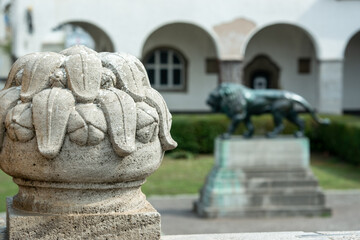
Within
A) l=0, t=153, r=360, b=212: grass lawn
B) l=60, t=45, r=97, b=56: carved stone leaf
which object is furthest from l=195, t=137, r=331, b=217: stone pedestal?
l=60, t=45, r=97, b=56: carved stone leaf

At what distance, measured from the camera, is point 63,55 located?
360 cm

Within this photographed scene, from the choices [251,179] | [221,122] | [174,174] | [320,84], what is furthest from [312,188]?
[320,84]

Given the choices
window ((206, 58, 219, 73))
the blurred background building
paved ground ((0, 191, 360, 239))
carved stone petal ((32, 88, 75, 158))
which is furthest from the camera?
window ((206, 58, 219, 73))

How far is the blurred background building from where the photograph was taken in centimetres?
1828

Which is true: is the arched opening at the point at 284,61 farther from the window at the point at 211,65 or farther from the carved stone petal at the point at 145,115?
the carved stone petal at the point at 145,115

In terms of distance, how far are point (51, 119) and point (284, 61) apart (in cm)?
1964

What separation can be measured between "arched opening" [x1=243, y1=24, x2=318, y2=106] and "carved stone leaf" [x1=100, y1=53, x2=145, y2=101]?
19.0m

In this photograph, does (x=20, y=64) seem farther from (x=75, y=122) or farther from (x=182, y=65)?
(x=182, y=65)

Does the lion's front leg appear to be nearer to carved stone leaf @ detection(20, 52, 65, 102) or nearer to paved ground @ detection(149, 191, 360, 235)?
paved ground @ detection(149, 191, 360, 235)

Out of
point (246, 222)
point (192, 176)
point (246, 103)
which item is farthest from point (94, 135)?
point (192, 176)

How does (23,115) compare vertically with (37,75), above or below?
below

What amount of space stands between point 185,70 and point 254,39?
2.52 m

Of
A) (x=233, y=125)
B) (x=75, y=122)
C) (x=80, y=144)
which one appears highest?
(x=75, y=122)

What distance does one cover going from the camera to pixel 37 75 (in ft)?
11.4
